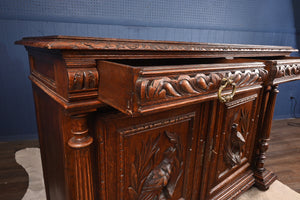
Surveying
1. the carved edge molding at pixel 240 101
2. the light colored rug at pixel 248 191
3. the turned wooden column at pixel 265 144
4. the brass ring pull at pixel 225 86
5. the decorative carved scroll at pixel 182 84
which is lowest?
the light colored rug at pixel 248 191

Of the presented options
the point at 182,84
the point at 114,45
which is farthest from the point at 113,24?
the point at 182,84

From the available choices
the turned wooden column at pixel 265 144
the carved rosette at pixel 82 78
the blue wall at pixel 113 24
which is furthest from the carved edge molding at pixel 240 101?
the blue wall at pixel 113 24

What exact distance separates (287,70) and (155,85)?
2.89 ft

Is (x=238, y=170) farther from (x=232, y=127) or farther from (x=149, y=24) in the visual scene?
(x=149, y=24)

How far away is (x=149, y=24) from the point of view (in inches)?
82.3

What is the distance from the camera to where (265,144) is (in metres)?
1.31

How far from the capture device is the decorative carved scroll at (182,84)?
431mm

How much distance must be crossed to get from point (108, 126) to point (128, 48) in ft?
0.77

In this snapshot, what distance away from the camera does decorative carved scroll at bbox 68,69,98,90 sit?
0.50 m

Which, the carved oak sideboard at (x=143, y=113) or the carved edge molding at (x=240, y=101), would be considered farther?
the carved edge molding at (x=240, y=101)

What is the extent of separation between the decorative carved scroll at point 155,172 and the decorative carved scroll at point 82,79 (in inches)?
11.5

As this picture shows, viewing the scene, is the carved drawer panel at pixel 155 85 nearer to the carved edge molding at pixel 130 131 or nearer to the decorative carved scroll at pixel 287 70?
the carved edge molding at pixel 130 131

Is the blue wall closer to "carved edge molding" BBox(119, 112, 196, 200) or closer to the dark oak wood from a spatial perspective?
the dark oak wood

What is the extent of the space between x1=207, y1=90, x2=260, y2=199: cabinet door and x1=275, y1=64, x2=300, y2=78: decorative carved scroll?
0.52ft
